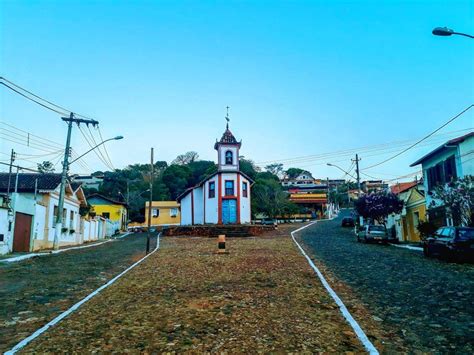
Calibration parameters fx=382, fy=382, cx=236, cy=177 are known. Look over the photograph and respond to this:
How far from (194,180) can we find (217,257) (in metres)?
63.8

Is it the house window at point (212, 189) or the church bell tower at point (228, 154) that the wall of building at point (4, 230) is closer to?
→ the house window at point (212, 189)

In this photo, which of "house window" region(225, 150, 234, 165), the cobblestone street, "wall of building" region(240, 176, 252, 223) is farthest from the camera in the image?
"house window" region(225, 150, 234, 165)

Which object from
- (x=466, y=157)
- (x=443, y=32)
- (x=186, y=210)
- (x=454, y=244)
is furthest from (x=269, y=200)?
(x=443, y=32)

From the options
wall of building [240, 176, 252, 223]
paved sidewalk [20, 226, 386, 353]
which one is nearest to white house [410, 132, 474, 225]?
paved sidewalk [20, 226, 386, 353]

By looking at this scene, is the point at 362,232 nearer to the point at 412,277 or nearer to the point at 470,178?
the point at 470,178

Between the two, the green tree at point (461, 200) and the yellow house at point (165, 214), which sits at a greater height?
the yellow house at point (165, 214)

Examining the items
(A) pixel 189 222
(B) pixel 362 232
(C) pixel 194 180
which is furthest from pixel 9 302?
(C) pixel 194 180

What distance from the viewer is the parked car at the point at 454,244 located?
15562 millimetres

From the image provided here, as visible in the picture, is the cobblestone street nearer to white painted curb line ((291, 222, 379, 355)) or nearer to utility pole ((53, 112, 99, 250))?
white painted curb line ((291, 222, 379, 355))

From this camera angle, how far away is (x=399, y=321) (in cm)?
670

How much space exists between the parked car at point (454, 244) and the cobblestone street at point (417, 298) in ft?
2.98

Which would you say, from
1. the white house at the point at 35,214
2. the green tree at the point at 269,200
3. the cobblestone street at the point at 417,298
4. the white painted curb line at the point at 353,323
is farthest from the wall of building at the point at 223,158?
the white painted curb line at the point at 353,323

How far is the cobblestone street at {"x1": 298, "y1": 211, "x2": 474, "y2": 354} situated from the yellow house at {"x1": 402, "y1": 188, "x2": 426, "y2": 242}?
17249 mm

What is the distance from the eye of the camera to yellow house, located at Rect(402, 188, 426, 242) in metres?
31.1
